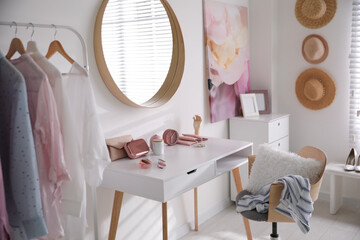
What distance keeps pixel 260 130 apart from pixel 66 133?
2120mm

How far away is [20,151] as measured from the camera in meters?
1.49

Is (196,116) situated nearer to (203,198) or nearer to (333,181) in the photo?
(203,198)

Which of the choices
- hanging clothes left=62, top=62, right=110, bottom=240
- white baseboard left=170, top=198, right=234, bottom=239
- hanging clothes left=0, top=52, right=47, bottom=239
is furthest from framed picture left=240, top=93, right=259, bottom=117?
hanging clothes left=0, top=52, right=47, bottom=239

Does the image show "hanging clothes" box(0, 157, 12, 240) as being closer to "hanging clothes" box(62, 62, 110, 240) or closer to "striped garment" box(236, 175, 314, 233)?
"hanging clothes" box(62, 62, 110, 240)

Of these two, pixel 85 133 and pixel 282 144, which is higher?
pixel 85 133

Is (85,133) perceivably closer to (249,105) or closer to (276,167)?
(276,167)

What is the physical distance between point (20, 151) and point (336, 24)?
3.06 metres

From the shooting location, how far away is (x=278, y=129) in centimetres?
363

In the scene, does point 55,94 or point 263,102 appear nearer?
point 55,94

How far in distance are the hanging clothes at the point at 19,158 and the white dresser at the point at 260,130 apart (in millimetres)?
2299

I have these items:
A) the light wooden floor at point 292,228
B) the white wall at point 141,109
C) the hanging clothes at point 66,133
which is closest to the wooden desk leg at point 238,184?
the light wooden floor at point 292,228

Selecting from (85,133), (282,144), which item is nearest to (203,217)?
(282,144)

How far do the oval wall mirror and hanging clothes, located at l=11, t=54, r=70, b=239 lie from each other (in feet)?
3.85

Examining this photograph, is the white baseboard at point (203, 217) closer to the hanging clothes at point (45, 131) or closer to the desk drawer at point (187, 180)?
the desk drawer at point (187, 180)
